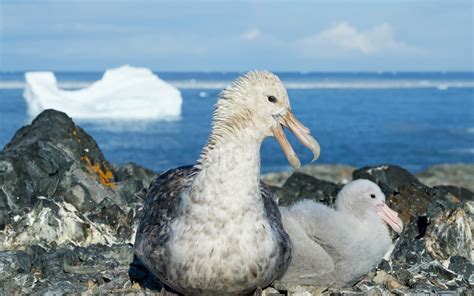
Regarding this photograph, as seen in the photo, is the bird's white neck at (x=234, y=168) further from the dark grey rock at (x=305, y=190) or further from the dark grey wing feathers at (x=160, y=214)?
the dark grey rock at (x=305, y=190)

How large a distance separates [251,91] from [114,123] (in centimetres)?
4282

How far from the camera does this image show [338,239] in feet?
20.6

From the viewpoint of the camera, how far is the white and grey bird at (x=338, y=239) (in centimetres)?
Answer: 622

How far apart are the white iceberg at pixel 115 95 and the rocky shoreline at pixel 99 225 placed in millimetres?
37471

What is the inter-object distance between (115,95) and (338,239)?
43578 millimetres

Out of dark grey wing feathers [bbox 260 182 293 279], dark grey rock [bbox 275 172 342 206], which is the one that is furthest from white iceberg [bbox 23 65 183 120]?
dark grey wing feathers [bbox 260 182 293 279]

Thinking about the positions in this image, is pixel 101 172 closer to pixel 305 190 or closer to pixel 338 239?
pixel 305 190

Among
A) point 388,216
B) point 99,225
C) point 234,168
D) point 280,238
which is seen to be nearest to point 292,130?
point 234,168

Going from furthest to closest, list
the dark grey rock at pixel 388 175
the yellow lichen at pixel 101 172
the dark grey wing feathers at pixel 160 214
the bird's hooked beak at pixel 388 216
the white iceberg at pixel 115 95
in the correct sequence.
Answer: the white iceberg at pixel 115 95 → the dark grey rock at pixel 388 175 → the yellow lichen at pixel 101 172 → the bird's hooked beak at pixel 388 216 → the dark grey wing feathers at pixel 160 214

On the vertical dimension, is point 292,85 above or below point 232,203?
below

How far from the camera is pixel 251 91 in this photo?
528 cm

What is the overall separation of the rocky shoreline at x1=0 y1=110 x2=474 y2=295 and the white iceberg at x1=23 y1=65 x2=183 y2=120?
37.5 m

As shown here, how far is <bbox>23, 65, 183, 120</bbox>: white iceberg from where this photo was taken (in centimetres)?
4663

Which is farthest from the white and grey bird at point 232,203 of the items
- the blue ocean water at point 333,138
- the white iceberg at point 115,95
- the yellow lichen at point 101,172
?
the white iceberg at point 115,95
